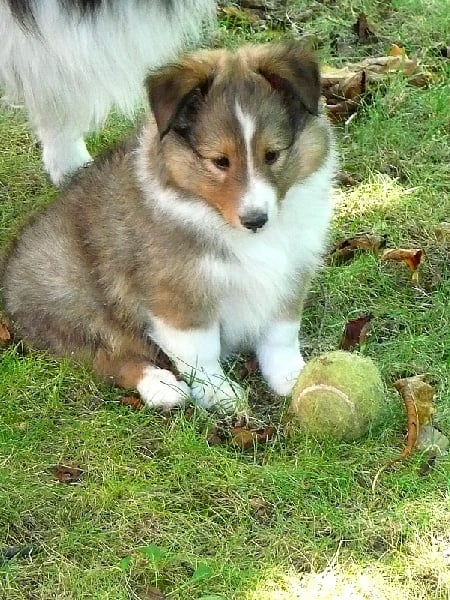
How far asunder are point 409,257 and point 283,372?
2.86 ft

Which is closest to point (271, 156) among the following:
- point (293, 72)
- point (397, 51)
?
point (293, 72)

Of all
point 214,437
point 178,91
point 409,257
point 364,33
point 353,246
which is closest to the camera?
point 178,91

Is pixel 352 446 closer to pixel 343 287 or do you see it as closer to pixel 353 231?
pixel 343 287

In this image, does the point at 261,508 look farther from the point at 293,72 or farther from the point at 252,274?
the point at 293,72

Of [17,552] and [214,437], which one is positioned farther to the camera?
[214,437]

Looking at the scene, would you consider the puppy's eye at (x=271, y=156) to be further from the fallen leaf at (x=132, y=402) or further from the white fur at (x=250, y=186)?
the fallen leaf at (x=132, y=402)

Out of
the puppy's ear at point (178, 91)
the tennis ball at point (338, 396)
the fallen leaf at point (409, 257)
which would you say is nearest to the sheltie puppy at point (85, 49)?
the puppy's ear at point (178, 91)

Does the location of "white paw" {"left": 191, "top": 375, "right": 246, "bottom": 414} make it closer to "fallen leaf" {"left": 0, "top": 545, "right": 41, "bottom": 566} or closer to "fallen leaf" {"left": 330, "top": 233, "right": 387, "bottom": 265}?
"fallen leaf" {"left": 0, "top": 545, "right": 41, "bottom": 566}

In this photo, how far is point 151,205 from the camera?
2879 millimetres

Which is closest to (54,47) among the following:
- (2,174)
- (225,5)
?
(2,174)

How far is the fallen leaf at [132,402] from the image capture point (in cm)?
313

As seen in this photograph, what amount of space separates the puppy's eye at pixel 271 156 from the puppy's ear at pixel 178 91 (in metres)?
0.23

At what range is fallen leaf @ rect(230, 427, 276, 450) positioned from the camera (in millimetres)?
2963

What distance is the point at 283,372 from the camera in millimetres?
→ 3131
